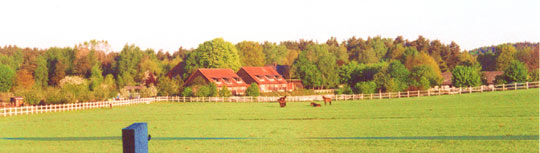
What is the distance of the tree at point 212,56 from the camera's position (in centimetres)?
A: 10962

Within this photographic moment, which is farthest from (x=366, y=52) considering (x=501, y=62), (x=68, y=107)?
(x=68, y=107)

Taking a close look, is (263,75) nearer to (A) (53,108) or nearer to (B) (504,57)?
(B) (504,57)

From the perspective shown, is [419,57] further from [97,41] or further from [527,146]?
[527,146]

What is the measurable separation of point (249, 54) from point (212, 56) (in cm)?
2760

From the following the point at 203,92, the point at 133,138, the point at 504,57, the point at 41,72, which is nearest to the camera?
the point at 133,138

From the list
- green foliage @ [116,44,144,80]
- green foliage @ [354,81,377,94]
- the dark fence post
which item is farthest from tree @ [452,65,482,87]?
the dark fence post

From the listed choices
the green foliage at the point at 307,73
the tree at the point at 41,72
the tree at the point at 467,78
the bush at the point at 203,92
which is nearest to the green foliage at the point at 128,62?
the tree at the point at 41,72

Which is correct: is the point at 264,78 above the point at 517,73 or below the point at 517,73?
above

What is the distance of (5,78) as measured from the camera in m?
110

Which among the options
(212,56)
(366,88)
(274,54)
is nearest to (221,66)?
(212,56)

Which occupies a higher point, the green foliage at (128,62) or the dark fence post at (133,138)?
the green foliage at (128,62)

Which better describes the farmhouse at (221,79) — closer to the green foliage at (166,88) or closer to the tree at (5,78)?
the green foliage at (166,88)

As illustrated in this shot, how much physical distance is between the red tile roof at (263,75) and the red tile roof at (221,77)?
2997 millimetres

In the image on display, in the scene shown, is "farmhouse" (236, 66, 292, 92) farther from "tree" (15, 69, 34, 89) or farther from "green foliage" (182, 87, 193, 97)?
"tree" (15, 69, 34, 89)
